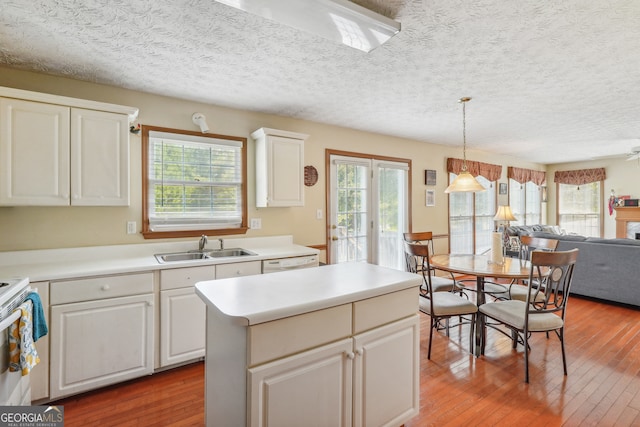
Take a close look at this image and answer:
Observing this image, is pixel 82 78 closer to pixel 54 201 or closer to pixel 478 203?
pixel 54 201

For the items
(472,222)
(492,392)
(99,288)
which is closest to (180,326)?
(99,288)

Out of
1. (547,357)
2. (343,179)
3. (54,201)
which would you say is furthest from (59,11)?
(547,357)

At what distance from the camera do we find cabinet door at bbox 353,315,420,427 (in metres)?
1.47

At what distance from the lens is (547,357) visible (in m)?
2.66

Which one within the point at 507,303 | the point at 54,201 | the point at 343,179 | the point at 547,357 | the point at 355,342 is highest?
the point at 343,179

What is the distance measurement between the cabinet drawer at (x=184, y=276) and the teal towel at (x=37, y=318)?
2.29 ft

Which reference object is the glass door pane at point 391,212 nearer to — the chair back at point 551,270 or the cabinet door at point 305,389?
the chair back at point 551,270

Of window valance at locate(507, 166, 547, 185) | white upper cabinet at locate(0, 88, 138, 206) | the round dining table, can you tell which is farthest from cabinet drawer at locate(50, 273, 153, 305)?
window valance at locate(507, 166, 547, 185)

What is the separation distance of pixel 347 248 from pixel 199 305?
217 centimetres

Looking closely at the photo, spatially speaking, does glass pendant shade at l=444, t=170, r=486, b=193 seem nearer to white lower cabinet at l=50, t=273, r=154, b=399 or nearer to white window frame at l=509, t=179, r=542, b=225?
white lower cabinet at l=50, t=273, r=154, b=399

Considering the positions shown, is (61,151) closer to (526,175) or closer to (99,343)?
(99,343)

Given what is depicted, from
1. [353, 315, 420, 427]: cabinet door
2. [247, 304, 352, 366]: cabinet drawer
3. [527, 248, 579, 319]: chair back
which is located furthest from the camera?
[527, 248, 579, 319]: chair back

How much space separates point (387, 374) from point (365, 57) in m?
2.07

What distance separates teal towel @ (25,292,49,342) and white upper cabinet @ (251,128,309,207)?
1905mm
